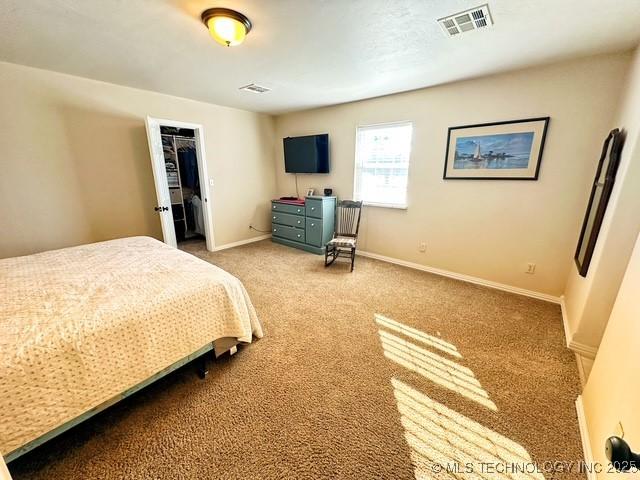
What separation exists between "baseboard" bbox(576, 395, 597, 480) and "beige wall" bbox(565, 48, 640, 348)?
690 mm

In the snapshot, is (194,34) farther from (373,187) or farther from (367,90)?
(373,187)

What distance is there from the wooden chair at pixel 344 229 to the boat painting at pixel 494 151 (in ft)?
4.78

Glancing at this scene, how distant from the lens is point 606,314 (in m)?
1.81

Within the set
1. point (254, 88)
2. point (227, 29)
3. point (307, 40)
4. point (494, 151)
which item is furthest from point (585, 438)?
point (254, 88)

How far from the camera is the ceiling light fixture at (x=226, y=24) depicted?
1.63 meters

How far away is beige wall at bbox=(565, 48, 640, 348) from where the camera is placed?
1.65m

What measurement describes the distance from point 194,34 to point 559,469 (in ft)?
11.3

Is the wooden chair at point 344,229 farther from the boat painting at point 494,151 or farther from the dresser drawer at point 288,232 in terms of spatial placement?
the boat painting at point 494,151

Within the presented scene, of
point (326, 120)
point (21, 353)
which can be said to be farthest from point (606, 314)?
point (326, 120)

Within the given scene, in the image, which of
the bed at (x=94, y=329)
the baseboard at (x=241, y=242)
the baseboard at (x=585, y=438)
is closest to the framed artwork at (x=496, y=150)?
the baseboard at (x=585, y=438)

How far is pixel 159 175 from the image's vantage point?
3.22m

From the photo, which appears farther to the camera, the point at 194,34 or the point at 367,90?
the point at 367,90

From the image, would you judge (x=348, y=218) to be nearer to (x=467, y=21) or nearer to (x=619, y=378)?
(x=467, y=21)

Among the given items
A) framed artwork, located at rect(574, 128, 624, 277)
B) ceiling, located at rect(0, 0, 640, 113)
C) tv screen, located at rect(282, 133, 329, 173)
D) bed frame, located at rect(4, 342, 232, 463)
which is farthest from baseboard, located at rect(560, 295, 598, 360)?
tv screen, located at rect(282, 133, 329, 173)
